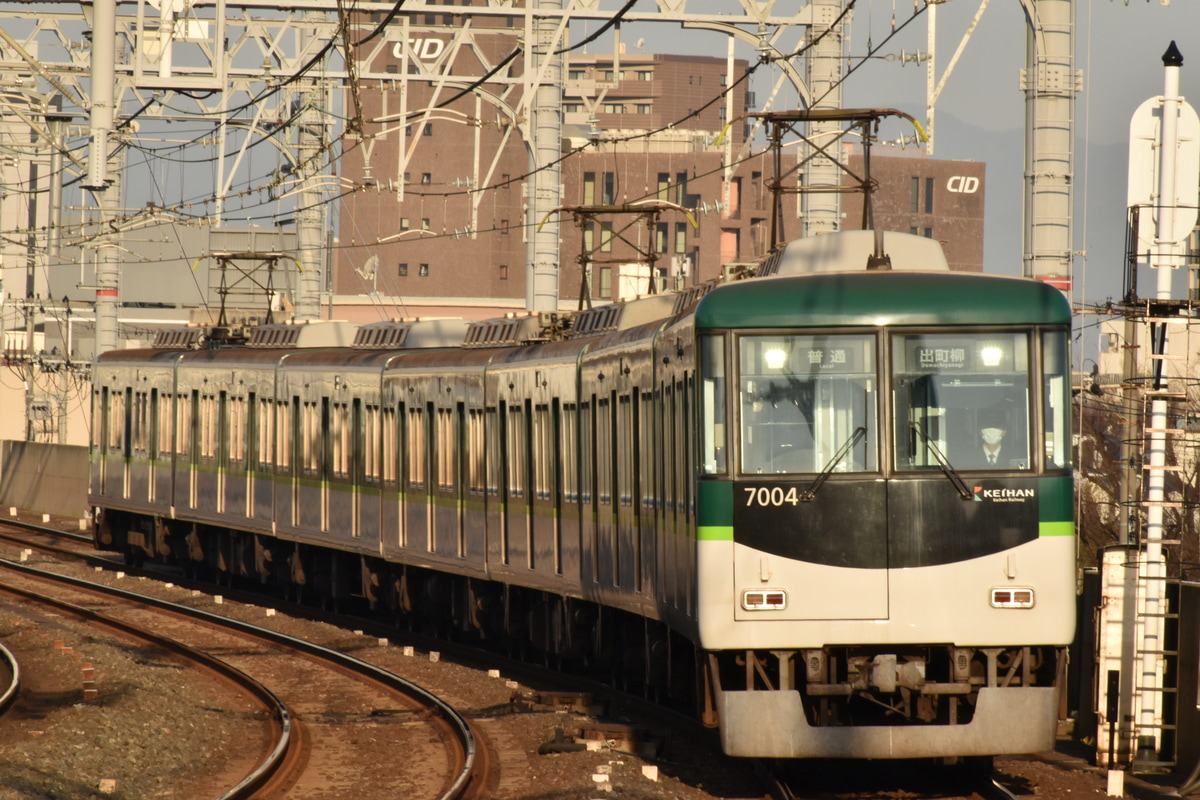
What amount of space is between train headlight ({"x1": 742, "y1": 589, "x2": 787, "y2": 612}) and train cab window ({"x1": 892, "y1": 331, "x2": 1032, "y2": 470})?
3.15 ft

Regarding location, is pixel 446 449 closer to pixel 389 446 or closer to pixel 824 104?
pixel 389 446

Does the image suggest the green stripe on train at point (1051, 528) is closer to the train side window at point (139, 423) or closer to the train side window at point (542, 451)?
the train side window at point (542, 451)

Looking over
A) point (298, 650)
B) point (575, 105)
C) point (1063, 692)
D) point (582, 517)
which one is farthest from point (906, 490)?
point (575, 105)

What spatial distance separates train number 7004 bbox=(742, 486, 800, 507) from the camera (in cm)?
1063

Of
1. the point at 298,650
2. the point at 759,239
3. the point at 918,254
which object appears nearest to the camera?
the point at 918,254

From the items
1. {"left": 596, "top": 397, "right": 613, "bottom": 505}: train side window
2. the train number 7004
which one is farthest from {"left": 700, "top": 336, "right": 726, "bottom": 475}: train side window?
{"left": 596, "top": 397, "right": 613, "bottom": 505}: train side window

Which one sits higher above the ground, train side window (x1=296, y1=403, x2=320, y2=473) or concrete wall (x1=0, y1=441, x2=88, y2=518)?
train side window (x1=296, y1=403, x2=320, y2=473)

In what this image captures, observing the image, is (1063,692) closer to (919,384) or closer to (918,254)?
(919,384)

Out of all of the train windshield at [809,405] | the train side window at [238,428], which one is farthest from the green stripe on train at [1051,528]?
the train side window at [238,428]

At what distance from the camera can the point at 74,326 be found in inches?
3280

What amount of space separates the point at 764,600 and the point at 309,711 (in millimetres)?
6139

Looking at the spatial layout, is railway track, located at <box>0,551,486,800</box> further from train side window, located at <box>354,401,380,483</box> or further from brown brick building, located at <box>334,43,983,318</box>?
brown brick building, located at <box>334,43,983,318</box>

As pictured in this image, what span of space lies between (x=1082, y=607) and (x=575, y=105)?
111200mm

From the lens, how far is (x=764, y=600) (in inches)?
417
